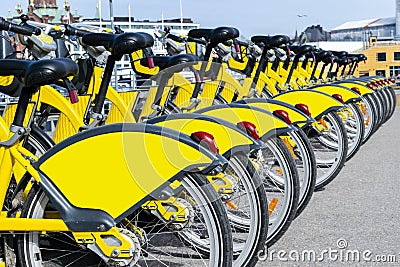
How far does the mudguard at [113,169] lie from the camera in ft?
9.35

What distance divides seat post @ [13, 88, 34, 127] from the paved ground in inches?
→ 60.6

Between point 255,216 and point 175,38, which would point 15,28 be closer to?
point 255,216

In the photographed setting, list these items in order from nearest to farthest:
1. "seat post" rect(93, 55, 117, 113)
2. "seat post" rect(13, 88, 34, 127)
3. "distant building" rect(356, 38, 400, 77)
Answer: "seat post" rect(13, 88, 34, 127)
"seat post" rect(93, 55, 117, 113)
"distant building" rect(356, 38, 400, 77)

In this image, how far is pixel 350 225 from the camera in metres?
4.62

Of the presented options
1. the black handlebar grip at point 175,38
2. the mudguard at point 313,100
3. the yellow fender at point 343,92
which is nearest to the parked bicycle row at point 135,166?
the mudguard at point 313,100

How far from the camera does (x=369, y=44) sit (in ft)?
136

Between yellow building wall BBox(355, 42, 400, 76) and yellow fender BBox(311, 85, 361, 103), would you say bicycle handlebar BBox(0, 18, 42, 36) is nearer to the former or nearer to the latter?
yellow fender BBox(311, 85, 361, 103)

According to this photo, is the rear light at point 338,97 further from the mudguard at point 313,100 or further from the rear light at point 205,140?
the rear light at point 205,140

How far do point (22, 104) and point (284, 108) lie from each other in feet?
6.40

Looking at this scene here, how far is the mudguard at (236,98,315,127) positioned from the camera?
172 inches

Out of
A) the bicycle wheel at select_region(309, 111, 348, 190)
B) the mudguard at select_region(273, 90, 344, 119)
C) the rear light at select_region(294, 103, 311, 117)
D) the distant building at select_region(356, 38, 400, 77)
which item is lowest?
the distant building at select_region(356, 38, 400, 77)

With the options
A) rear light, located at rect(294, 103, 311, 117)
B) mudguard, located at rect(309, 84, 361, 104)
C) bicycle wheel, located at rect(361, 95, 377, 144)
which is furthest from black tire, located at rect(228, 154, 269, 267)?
bicycle wheel, located at rect(361, 95, 377, 144)

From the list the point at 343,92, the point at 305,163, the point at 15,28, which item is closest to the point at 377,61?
the point at 343,92

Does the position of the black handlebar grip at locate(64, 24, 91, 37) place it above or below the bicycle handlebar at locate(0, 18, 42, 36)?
below
